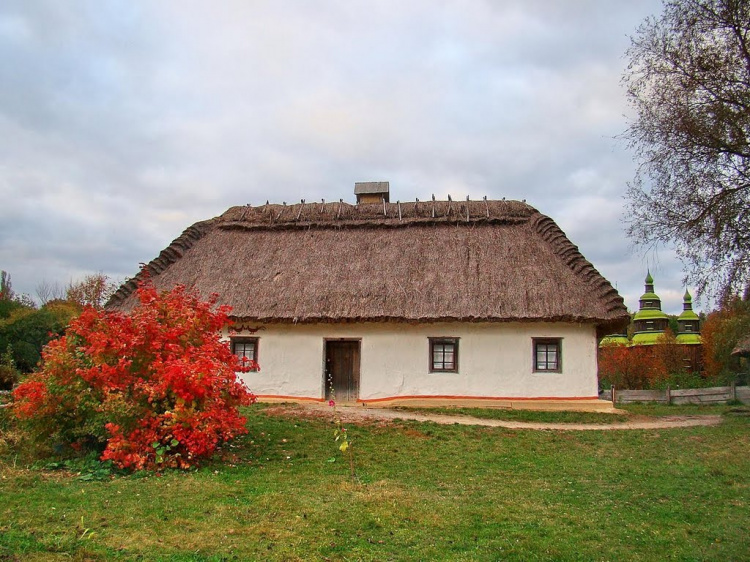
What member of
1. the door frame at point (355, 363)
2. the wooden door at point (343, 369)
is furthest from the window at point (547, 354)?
the wooden door at point (343, 369)

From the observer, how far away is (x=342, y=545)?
624 cm

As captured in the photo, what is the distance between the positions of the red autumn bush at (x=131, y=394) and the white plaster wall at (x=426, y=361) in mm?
8299

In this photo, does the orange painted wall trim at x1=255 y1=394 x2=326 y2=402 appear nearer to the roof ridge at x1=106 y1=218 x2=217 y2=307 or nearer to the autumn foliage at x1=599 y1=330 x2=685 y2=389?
the roof ridge at x1=106 y1=218 x2=217 y2=307

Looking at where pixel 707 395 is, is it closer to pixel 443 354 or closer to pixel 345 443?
pixel 443 354

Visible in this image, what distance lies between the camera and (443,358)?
1845cm

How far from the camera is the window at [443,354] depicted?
18375 millimetres

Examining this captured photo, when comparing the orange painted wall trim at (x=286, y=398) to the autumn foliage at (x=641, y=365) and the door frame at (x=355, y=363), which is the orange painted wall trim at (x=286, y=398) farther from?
the autumn foliage at (x=641, y=365)

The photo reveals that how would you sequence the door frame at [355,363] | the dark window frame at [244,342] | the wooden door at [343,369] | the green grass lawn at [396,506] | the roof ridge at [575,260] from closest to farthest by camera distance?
the green grass lawn at [396,506] → the roof ridge at [575,260] → the door frame at [355,363] → the wooden door at [343,369] → the dark window frame at [244,342]

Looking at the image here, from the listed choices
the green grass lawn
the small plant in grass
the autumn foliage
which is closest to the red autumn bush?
the green grass lawn

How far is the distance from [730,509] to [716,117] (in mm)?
6537

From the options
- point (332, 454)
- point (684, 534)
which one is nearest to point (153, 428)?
point (332, 454)

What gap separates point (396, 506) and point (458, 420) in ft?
26.8

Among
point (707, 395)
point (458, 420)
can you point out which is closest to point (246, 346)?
point (458, 420)

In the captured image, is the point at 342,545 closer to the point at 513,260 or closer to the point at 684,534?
the point at 684,534
